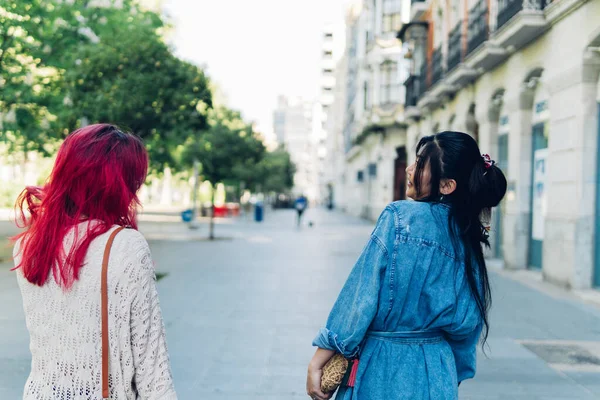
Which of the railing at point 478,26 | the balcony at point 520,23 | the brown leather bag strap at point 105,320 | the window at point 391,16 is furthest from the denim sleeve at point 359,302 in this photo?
the window at point 391,16

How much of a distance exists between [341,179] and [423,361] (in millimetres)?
74699

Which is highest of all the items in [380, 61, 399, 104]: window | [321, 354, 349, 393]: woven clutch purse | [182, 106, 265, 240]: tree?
[380, 61, 399, 104]: window

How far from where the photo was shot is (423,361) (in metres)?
2.12

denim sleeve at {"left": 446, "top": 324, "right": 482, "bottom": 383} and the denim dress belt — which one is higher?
the denim dress belt

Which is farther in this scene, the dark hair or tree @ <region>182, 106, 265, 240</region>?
tree @ <region>182, 106, 265, 240</region>

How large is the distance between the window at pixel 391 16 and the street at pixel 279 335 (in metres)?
22.5

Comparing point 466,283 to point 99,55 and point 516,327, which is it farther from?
point 99,55

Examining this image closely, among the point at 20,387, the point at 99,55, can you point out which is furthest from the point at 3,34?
the point at 20,387

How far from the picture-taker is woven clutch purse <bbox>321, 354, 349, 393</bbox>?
213 cm

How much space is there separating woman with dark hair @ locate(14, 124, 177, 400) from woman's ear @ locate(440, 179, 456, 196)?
3.27 feet

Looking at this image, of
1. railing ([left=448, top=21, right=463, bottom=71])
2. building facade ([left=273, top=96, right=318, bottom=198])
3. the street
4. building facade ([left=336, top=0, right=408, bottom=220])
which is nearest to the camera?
the street

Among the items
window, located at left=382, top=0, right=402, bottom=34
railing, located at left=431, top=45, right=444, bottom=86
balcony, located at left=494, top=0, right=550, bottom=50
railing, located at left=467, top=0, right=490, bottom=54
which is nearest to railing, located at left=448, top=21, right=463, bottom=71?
railing, located at left=467, top=0, right=490, bottom=54

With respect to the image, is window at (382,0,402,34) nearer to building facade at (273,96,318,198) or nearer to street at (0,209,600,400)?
street at (0,209,600,400)

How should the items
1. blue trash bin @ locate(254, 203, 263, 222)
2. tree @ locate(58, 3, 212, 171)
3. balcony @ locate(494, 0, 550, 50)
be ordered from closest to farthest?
balcony @ locate(494, 0, 550, 50) < tree @ locate(58, 3, 212, 171) < blue trash bin @ locate(254, 203, 263, 222)
